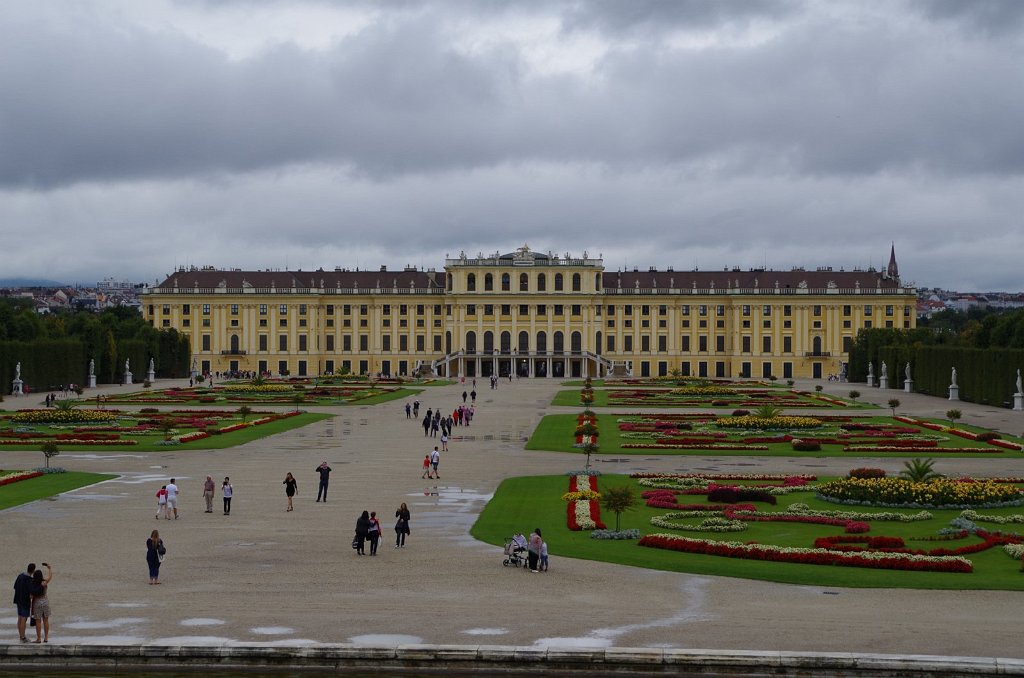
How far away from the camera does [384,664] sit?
17.3 meters

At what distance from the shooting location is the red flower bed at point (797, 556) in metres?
22.6

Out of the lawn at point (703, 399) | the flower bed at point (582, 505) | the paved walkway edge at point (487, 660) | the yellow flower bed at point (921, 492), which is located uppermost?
the lawn at point (703, 399)

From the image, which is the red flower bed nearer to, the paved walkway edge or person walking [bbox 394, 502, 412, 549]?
person walking [bbox 394, 502, 412, 549]

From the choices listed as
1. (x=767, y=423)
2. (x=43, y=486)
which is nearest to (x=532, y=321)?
(x=767, y=423)

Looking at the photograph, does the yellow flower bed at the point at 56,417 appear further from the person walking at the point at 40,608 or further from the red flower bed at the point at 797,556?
the person walking at the point at 40,608

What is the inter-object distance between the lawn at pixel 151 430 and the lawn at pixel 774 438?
457 inches

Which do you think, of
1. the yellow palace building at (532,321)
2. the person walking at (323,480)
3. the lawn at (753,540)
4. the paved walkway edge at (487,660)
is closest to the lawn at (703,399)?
the yellow palace building at (532,321)

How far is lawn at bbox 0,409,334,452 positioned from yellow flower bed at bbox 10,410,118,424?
0.06m

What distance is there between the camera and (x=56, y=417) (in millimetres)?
55156

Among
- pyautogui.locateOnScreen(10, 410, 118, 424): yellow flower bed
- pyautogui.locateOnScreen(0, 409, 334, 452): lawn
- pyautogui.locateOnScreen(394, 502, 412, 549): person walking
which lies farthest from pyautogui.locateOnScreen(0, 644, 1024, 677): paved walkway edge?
pyautogui.locateOnScreen(10, 410, 118, 424): yellow flower bed

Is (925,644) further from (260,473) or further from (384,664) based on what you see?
(260,473)

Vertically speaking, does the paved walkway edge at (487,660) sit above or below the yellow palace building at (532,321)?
below

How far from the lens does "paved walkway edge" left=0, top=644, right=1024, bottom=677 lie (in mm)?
16828

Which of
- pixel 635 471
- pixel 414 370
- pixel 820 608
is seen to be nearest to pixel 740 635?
pixel 820 608
